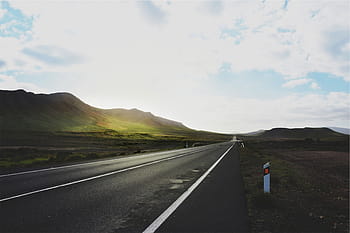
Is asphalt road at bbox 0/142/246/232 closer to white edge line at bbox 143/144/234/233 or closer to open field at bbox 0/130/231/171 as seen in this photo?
white edge line at bbox 143/144/234/233

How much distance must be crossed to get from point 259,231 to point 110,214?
125 inches

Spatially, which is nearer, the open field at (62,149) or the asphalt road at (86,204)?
the asphalt road at (86,204)

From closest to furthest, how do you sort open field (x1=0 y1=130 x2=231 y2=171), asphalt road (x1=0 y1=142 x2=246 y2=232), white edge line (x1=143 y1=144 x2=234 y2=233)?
white edge line (x1=143 y1=144 x2=234 y2=233) < asphalt road (x1=0 y1=142 x2=246 y2=232) < open field (x1=0 y1=130 x2=231 y2=171)

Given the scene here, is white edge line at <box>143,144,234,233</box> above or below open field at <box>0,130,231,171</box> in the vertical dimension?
above

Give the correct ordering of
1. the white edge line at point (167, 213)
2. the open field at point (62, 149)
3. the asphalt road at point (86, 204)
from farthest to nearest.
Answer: the open field at point (62, 149)
the asphalt road at point (86, 204)
the white edge line at point (167, 213)

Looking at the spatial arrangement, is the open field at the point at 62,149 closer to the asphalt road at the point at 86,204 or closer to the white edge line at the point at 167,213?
the asphalt road at the point at 86,204

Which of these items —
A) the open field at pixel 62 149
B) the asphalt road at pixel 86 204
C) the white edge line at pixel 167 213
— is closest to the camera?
the white edge line at pixel 167 213

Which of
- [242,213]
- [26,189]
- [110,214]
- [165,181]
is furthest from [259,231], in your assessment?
[26,189]

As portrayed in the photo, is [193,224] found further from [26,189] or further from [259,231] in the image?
[26,189]

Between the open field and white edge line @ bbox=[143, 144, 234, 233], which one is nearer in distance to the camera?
white edge line @ bbox=[143, 144, 234, 233]

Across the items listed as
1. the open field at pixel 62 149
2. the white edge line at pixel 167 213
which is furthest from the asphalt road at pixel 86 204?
the open field at pixel 62 149

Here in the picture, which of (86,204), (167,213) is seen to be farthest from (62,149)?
(167,213)

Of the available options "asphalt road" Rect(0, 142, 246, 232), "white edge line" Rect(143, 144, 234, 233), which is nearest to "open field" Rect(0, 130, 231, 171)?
"asphalt road" Rect(0, 142, 246, 232)

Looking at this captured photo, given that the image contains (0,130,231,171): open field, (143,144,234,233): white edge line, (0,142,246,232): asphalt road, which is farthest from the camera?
(0,130,231,171): open field
